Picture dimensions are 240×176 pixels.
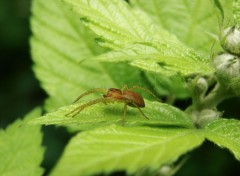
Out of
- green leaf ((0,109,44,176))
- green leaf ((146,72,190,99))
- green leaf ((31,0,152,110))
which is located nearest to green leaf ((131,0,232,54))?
green leaf ((146,72,190,99))

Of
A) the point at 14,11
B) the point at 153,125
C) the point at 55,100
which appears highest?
the point at 153,125

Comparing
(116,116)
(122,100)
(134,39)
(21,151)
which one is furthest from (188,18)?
(21,151)

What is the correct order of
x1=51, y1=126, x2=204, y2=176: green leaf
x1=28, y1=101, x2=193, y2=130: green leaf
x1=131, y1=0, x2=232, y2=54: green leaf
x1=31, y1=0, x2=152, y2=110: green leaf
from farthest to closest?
x1=31, y1=0, x2=152, y2=110: green leaf
x1=131, y1=0, x2=232, y2=54: green leaf
x1=28, y1=101, x2=193, y2=130: green leaf
x1=51, y1=126, x2=204, y2=176: green leaf

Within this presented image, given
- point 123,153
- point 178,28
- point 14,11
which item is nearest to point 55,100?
point 178,28

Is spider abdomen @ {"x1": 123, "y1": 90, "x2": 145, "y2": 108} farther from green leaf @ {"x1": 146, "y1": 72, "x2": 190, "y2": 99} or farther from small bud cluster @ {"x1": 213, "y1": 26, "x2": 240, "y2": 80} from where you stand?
green leaf @ {"x1": 146, "y1": 72, "x2": 190, "y2": 99}

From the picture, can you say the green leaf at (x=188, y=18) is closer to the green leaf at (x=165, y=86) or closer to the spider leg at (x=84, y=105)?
the green leaf at (x=165, y=86)

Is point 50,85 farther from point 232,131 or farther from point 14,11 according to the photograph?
point 14,11
